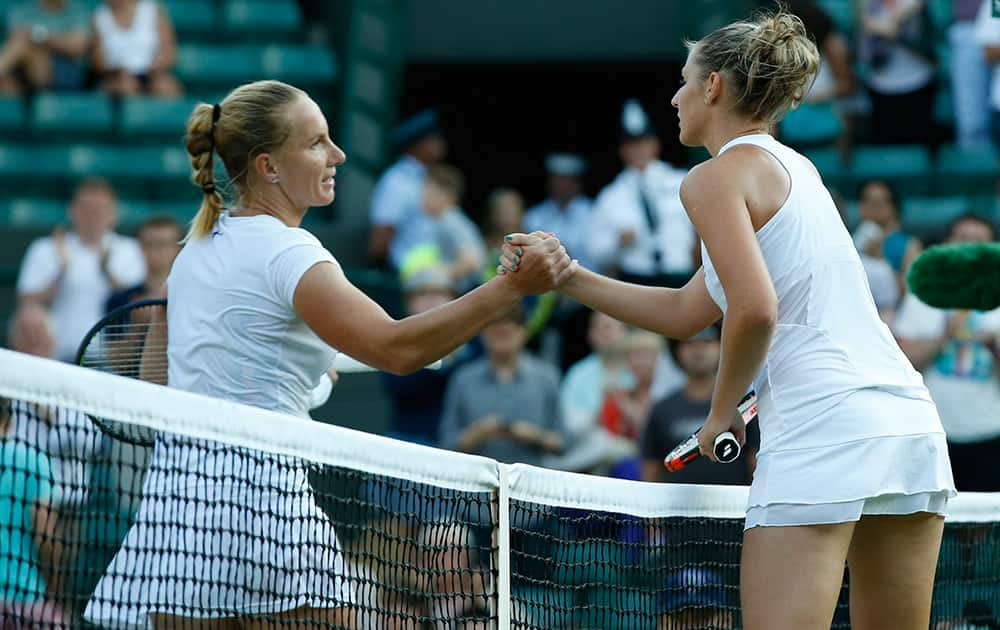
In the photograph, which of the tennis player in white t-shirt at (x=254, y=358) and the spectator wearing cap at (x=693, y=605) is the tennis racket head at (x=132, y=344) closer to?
the tennis player in white t-shirt at (x=254, y=358)

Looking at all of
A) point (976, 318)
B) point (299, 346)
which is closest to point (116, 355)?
point (299, 346)

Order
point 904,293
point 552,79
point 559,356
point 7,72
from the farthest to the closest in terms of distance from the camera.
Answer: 1. point 552,79
2. point 7,72
3. point 559,356
4. point 904,293

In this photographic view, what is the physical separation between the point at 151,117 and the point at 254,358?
302 inches

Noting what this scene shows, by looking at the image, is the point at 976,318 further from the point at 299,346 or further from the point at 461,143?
the point at 461,143

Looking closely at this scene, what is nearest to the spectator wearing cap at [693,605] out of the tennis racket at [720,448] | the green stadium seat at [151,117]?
the tennis racket at [720,448]

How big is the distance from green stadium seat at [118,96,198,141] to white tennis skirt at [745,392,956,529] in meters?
8.15

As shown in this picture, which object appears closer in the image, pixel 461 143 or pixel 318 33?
pixel 318 33

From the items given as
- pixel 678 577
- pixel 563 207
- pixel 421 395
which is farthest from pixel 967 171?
pixel 678 577

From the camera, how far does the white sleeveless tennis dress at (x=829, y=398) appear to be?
2811mm

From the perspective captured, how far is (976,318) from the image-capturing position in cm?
689

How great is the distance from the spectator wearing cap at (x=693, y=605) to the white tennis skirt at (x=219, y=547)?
94 centimetres

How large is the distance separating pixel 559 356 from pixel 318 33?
4.74 metres

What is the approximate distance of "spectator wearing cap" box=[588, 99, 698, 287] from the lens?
8.51 meters

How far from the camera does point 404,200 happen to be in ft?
30.2
